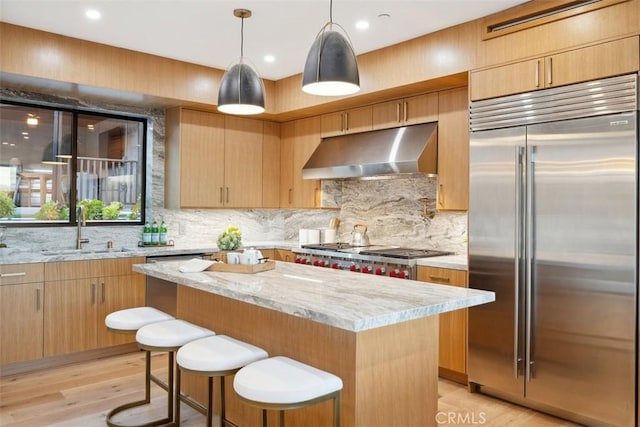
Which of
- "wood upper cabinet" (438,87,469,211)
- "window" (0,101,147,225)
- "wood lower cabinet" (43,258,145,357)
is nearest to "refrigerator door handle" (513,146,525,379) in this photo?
"wood upper cabinet" (438,87,469,211)

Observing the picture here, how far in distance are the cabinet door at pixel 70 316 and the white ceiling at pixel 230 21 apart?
6.70ft

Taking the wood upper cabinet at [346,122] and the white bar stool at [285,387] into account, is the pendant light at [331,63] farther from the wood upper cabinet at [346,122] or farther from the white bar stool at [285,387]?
the wood upper cabinet at [346,122]

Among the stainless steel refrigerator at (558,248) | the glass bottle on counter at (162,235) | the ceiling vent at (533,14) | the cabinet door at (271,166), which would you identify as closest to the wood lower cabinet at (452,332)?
the stainless steel refrigerator at (558,248)

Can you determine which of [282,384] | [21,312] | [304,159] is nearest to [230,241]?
[282,384]

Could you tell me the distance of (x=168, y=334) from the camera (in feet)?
8.39

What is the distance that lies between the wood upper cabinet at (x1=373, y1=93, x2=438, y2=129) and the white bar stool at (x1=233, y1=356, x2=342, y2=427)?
9.05 feet

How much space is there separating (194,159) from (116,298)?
5.10ft

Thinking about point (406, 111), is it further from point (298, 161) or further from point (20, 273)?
point (20, 273)

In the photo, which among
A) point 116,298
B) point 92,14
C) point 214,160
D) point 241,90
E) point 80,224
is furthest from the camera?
point 214,160

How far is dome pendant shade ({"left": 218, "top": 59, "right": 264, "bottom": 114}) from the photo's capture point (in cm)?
286

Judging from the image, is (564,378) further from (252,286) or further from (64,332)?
(64,332)

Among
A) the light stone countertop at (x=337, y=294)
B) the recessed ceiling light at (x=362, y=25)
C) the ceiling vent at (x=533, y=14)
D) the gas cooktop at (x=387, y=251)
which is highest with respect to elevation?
the recessed ceiling light at (x=362, y=25)

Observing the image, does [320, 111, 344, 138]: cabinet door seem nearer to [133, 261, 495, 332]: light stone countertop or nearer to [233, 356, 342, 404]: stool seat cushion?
[133, 261, 495, 332]: light stone countertop

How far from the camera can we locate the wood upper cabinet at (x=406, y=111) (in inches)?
→ 161
